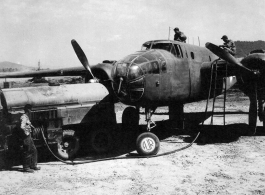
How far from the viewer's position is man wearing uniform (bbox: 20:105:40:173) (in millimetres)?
9117

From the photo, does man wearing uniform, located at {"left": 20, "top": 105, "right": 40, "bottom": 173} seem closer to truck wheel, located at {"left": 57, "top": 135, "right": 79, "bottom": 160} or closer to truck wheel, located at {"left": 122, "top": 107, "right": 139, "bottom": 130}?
truck wheel, located at {"left": 57, "top": 135, "right": 79, "bottom": 160}

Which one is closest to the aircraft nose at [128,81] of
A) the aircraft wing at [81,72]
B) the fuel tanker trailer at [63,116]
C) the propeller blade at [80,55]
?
the fuel tanker trailer at [63,116]

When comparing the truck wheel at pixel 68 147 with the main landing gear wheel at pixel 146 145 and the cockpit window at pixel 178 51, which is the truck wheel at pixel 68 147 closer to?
the main landing gear wheel at pixel 146 145

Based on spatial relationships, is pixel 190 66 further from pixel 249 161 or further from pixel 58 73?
pixel 58 73

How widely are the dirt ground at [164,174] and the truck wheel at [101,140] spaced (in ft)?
2.08

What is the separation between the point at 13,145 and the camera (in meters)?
9.87

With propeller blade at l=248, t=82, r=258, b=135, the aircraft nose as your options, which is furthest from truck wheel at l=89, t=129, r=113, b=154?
propeller blade at l=248, t=82, r=258, b=135

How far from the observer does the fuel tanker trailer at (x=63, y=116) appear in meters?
9.91

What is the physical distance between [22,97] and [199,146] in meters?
6.81

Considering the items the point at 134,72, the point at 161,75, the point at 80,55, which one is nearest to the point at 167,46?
the point at 161,75

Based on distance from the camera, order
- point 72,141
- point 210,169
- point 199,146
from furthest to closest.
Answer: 1. point 199,146
2. point 72,141
3. point 210,169

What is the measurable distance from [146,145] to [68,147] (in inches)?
111

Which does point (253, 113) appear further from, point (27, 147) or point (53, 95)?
point (27, 147)

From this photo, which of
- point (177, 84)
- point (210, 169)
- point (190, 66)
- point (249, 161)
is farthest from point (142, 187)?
point (190, 66)
